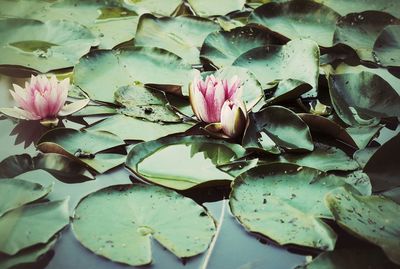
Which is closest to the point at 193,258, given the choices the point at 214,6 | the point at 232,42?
the point at 232,42

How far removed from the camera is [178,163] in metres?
1.49

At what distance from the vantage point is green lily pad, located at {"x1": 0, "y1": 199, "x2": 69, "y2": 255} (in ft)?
3.95

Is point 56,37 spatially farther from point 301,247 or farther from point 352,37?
point 301,247

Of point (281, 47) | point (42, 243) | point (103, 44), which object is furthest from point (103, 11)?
point (42, 243)

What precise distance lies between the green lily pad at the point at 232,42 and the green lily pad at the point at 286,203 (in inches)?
24.4

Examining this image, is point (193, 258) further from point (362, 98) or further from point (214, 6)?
point (214, 6)

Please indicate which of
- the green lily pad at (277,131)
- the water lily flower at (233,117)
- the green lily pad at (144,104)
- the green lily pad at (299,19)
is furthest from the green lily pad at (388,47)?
the green lily pad at (144,104)

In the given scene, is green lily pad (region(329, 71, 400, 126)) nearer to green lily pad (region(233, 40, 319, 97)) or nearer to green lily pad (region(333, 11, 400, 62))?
green lily pad (region(233, 40, 319, 97))

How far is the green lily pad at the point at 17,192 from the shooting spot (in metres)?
1.31

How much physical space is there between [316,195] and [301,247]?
166 millimetres

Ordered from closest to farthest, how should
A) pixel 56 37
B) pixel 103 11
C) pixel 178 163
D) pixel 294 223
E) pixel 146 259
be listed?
1. pixel 146 259
2. pixel 294 223
3. pixel 178 163
4. pixel 56 37
5. pixel 103 11

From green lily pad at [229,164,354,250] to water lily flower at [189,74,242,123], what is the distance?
250 mm

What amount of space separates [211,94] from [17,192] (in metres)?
0.57

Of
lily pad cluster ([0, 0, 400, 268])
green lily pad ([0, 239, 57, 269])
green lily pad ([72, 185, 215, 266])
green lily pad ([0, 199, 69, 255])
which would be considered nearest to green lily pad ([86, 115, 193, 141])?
lily pad cluster ([0, 0, 400, 268])
